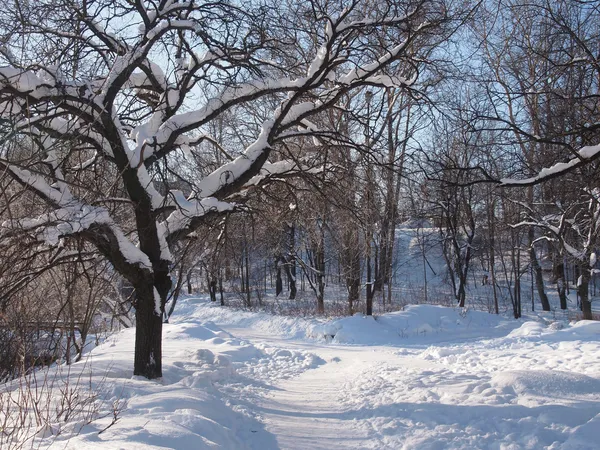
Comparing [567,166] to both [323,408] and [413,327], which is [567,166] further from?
[413,327]

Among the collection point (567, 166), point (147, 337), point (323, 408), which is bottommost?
point (323, 408)

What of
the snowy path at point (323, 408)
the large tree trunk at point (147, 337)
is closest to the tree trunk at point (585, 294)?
the snowy path at point (323, 408)

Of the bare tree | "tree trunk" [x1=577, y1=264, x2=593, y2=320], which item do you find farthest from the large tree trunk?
"tree trunk" [x1=577, y1=264, x2=593, y2=320]

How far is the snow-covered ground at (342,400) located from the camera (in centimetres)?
419

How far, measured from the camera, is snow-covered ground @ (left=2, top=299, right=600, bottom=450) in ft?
13.8

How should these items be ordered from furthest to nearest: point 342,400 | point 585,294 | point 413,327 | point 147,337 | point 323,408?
point 585,294 < point 413,327 < point 342,400 < point 147,337 < point 323,408

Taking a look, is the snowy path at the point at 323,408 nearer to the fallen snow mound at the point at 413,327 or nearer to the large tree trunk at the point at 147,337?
the large tree trunk at the point at 147,337

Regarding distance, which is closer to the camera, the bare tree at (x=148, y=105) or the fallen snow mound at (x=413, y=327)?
the bare tree at (x=148, y=105)

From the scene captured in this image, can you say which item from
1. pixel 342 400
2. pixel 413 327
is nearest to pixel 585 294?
pixel 413 327

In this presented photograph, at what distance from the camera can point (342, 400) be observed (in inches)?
256

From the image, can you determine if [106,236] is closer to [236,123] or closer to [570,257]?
[236,123]

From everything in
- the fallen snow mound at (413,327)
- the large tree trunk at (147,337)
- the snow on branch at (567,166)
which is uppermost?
the snow on branch at (567,166)

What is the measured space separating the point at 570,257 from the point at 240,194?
13504 millimetres

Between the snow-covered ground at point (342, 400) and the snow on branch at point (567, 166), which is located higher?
the snow on branch at point (567, 166)
